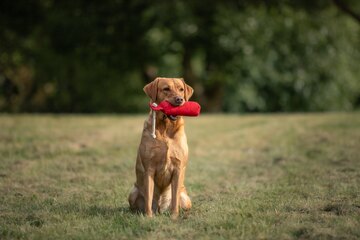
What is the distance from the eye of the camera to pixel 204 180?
26.5 ft

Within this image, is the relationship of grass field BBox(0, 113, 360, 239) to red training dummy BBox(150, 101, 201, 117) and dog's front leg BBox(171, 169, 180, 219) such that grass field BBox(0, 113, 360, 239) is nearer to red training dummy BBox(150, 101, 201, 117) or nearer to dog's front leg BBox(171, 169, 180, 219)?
dog's front leg BBox(171, 169, 180, 219)

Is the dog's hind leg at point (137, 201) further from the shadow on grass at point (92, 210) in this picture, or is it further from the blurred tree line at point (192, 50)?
the blurred tree line at point (192, 50)

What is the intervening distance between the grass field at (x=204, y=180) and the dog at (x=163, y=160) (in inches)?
8.2

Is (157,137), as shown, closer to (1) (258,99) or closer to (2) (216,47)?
(2) (216,47)

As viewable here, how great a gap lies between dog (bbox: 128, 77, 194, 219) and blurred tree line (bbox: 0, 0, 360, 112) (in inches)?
516

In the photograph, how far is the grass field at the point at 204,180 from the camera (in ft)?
16.6

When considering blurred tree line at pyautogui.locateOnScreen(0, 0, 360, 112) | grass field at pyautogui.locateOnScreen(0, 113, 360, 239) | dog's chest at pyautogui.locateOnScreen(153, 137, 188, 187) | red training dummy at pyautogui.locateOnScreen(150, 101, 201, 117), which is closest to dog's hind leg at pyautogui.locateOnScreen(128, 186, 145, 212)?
grass field at pyautogui.locateOnScreen(0, 113, 360, 239)

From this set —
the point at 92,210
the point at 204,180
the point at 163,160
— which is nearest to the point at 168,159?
the point at 163,160

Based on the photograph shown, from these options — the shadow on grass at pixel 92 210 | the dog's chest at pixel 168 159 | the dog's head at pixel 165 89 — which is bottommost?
the shadow on grass at pixel 92 210

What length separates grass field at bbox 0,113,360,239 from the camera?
505 centimetres

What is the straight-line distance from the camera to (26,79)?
22344mm

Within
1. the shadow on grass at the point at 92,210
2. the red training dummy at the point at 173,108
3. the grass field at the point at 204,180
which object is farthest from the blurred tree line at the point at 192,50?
the red training dummy at the point at 173,108

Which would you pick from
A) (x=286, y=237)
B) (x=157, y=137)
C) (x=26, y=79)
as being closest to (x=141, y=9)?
(x=26, y=79)

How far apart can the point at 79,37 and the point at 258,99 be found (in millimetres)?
6799
